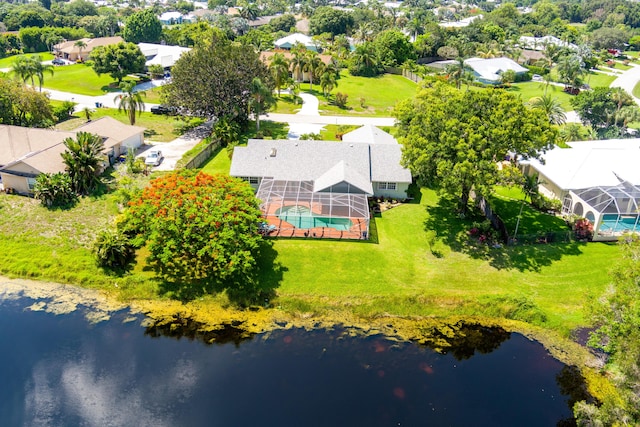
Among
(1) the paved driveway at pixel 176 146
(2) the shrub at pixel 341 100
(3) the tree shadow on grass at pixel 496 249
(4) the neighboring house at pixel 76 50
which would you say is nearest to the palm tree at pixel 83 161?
(1) the paved driveway at pixel 176 146

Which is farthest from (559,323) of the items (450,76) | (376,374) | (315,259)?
(450,76)

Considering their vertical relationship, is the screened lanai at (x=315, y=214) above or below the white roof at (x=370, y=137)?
below

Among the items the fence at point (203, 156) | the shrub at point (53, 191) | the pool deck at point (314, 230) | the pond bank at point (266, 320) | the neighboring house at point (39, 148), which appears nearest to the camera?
the pond bank at point (266, 320)

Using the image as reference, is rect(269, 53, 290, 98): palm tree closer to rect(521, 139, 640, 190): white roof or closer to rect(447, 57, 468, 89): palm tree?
rect(447, 57, 468, 89): palm tree

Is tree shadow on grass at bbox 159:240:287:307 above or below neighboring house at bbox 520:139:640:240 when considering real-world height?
below

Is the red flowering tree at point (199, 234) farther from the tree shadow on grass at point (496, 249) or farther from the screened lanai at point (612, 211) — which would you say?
the screened lanai at point (612, 211)

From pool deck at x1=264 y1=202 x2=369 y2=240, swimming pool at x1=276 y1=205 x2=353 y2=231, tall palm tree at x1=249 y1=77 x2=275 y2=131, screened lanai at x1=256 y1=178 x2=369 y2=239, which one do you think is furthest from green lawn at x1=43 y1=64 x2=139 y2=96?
swimming pool at x1=276 y1=205 x2=353 y2=231
